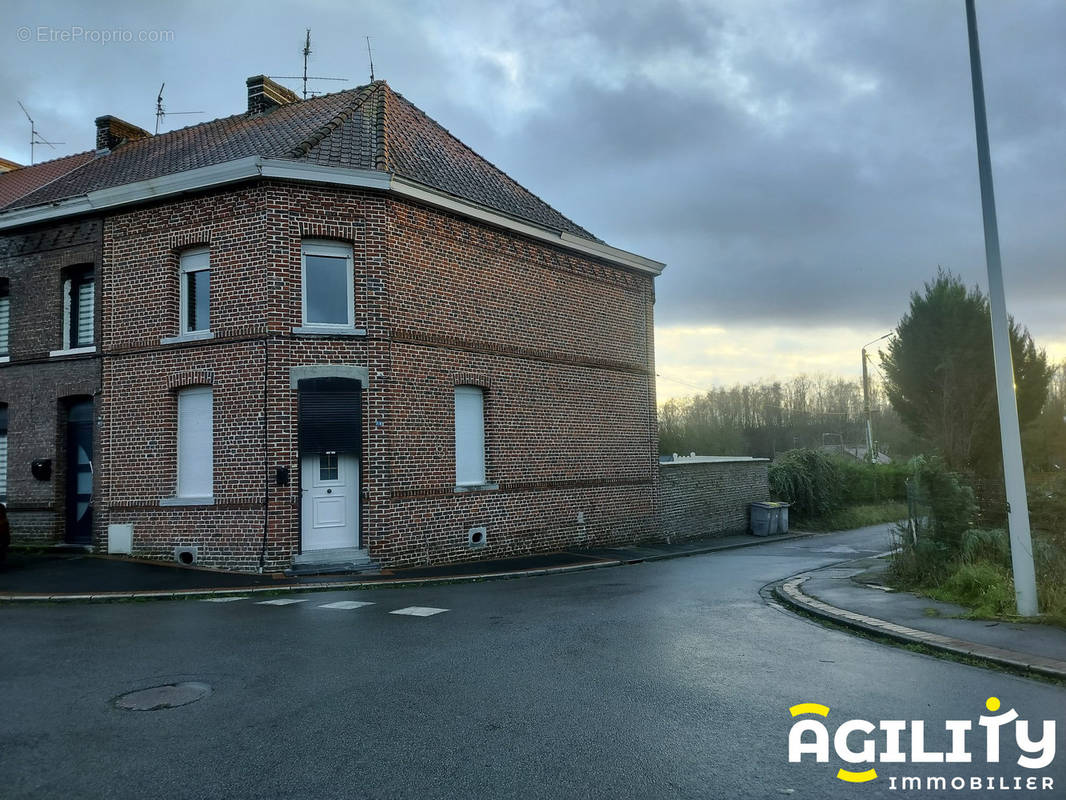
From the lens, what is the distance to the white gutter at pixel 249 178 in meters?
13.9

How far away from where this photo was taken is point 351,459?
47.1ft

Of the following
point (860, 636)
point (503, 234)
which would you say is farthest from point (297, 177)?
point (860, 636)

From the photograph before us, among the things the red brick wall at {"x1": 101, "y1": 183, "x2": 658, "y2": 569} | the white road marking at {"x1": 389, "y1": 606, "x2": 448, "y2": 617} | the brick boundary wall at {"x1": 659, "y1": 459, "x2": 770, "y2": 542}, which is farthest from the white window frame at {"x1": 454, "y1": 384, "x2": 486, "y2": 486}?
the brick boundary wall at {"x1": 659, "y1": 459, "x2": 770, "y2": 542}

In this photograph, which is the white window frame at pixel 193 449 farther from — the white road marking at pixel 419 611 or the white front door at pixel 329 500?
the white road marking at pixel 419 611

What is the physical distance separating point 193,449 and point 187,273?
3299mm

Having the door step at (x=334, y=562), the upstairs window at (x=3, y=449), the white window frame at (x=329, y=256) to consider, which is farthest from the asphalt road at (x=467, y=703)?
the upstairs window at (x=3, y=449)

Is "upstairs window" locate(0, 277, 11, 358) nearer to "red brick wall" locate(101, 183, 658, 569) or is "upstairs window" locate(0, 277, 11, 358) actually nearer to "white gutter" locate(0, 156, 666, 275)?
"white gutter" locate(0, 156, 666, 275)

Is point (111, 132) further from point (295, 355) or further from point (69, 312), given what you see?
point (295, 355)

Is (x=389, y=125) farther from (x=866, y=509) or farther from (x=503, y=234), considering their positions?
(x=866, y=509)

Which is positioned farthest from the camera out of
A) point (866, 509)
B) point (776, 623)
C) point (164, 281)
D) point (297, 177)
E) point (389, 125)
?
point (866, 509)

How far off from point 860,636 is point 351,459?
9133mm

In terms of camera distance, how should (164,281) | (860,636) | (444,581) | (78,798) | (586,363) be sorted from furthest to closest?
(586,363) → (164,281) → (444,581) → (860,636) → (78,798)

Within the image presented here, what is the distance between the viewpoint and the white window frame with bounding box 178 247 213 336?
48.7ft

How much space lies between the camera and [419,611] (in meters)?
9.74
